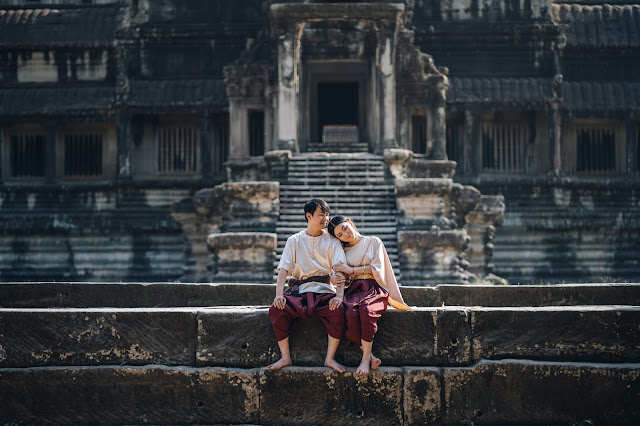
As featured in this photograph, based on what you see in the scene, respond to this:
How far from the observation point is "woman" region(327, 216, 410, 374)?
6.50 metres

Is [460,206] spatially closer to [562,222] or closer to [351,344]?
[562,222]

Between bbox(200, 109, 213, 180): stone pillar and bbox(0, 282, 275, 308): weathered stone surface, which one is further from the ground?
bbox(200, 109, 213, 180): stone pillar

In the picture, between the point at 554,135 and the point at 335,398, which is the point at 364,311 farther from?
the point at 554,135

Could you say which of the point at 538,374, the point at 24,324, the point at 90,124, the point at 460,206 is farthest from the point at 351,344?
the point at 90,124

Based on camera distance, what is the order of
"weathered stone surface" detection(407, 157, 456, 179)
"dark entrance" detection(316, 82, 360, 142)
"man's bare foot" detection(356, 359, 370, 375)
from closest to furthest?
"man's bare foot" detection(356, 359, 370, 375) < "weathered stone surface" detection(407, 157, 456, 179) < "dark entrance" detection(316, 82, 360, 142)

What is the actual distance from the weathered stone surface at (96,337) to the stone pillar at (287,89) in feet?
34.9

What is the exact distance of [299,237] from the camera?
7.13m

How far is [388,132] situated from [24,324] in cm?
1117

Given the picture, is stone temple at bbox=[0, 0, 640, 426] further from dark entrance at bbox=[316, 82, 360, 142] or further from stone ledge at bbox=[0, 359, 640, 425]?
stone ledge at bbox=[0, 359, 640, 425]

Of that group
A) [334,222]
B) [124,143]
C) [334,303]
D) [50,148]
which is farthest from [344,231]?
[50,148]

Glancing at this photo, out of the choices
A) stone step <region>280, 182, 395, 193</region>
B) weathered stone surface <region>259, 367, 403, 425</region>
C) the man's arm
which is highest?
stone step <region>280, 182, 395, 193</region>

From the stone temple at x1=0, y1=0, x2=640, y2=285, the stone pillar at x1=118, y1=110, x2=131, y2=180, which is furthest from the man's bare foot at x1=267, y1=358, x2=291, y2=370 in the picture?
the stone pillar at x1=118, y1=110, x2=131, y2=180

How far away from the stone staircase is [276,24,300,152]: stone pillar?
2.38 ft

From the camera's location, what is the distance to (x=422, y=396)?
21.5 feet
